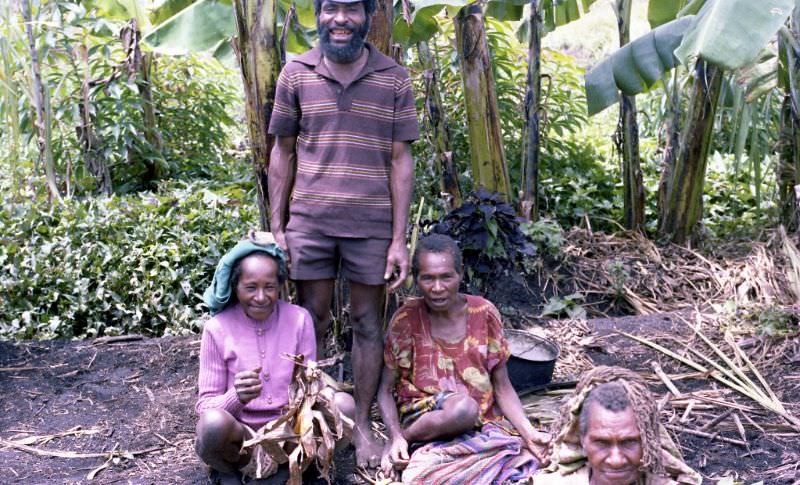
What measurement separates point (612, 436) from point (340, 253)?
1614 mm

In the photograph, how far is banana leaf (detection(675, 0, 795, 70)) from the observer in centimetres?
434

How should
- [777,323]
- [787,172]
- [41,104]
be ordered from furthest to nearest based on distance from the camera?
[41,104], [787,172], [777,323]

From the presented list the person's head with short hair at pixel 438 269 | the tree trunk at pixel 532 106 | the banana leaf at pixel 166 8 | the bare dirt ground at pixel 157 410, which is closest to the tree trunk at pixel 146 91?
the banana leaf at pixel 166 8

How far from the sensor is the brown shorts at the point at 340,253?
3.72 meters

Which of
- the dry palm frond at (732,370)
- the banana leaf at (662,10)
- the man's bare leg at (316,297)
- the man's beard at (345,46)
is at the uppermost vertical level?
the banana leaf at (662,10)

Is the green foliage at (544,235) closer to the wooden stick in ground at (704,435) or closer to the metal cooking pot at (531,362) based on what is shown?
the metal cooking pot at (531,362)

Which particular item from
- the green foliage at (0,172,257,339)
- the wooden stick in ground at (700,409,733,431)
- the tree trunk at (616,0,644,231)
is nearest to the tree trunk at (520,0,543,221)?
the tree trunk at (616,0,644,231)

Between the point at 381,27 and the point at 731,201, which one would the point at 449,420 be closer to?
the point at 381,27

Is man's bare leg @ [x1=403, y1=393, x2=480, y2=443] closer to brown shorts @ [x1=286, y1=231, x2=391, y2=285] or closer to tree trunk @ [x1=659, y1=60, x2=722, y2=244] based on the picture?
brown shorts @ [x1=286, y1=231, x2=391, y2=285]

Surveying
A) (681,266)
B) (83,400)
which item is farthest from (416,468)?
(681,266)

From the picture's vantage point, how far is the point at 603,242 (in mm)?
6898

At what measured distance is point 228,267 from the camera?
3.48 meters

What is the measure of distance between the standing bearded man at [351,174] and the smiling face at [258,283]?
0.94 feet

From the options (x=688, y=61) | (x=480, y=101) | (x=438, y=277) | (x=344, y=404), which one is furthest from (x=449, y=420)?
(x=688, y=61)
